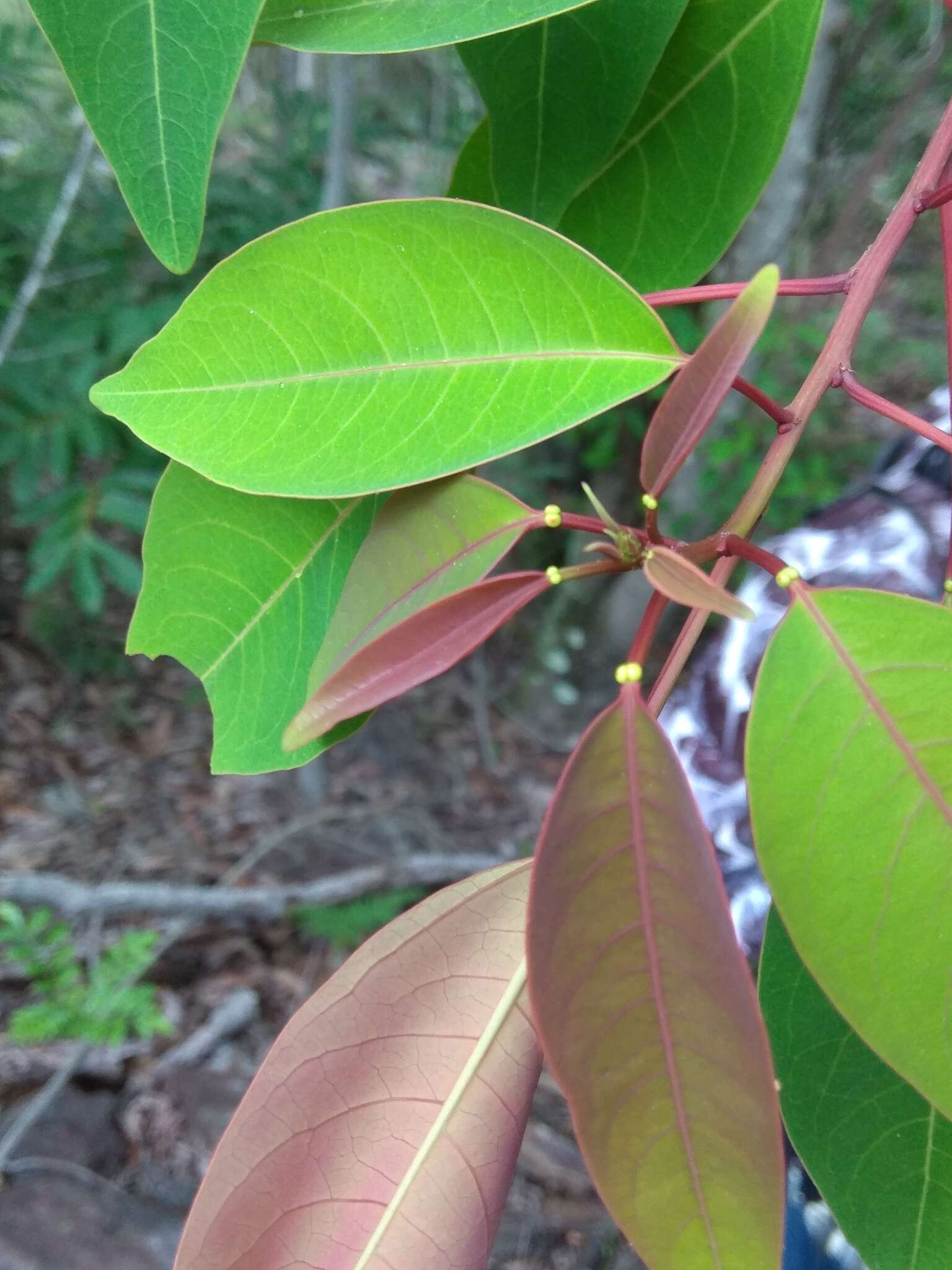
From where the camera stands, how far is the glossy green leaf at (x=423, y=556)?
0.44m

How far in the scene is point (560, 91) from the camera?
1.77 ft

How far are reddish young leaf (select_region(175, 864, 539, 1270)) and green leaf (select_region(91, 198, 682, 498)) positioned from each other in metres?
0.25

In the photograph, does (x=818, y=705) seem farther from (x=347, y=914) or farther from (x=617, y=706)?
(x=347, y=914)

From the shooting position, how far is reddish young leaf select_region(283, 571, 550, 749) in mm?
371

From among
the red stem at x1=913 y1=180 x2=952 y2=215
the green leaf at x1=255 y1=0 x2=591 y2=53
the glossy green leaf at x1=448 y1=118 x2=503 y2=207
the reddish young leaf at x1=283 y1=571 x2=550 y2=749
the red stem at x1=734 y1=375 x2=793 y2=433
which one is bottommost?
the reddish young leaf at x1=283 y1=571 x2=550 y2=749

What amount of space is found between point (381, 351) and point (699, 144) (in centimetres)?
30

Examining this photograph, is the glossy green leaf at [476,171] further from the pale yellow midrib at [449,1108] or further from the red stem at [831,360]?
the pale yellow midrib at [449,1108]

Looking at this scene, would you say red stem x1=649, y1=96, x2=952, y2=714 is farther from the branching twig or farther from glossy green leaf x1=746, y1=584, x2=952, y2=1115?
the branching twig

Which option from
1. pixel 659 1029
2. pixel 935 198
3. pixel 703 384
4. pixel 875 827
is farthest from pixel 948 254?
pixel 659 1029

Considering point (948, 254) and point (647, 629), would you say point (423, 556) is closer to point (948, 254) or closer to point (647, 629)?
point (647, 629)

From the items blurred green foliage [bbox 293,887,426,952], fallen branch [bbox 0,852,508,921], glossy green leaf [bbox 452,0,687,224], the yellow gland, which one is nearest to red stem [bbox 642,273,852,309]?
glossy green leaf [bbox 452,0,687,224]

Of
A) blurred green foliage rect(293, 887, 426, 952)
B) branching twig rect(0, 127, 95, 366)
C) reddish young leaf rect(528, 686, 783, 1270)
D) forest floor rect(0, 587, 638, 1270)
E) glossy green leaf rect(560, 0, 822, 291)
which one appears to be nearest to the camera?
reddish young leaf rect(528, 686, 783, 1270)

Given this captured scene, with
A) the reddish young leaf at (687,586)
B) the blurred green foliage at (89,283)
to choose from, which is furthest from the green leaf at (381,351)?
the blurred green foliage at (89,283)

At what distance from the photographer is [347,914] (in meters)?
1.76
